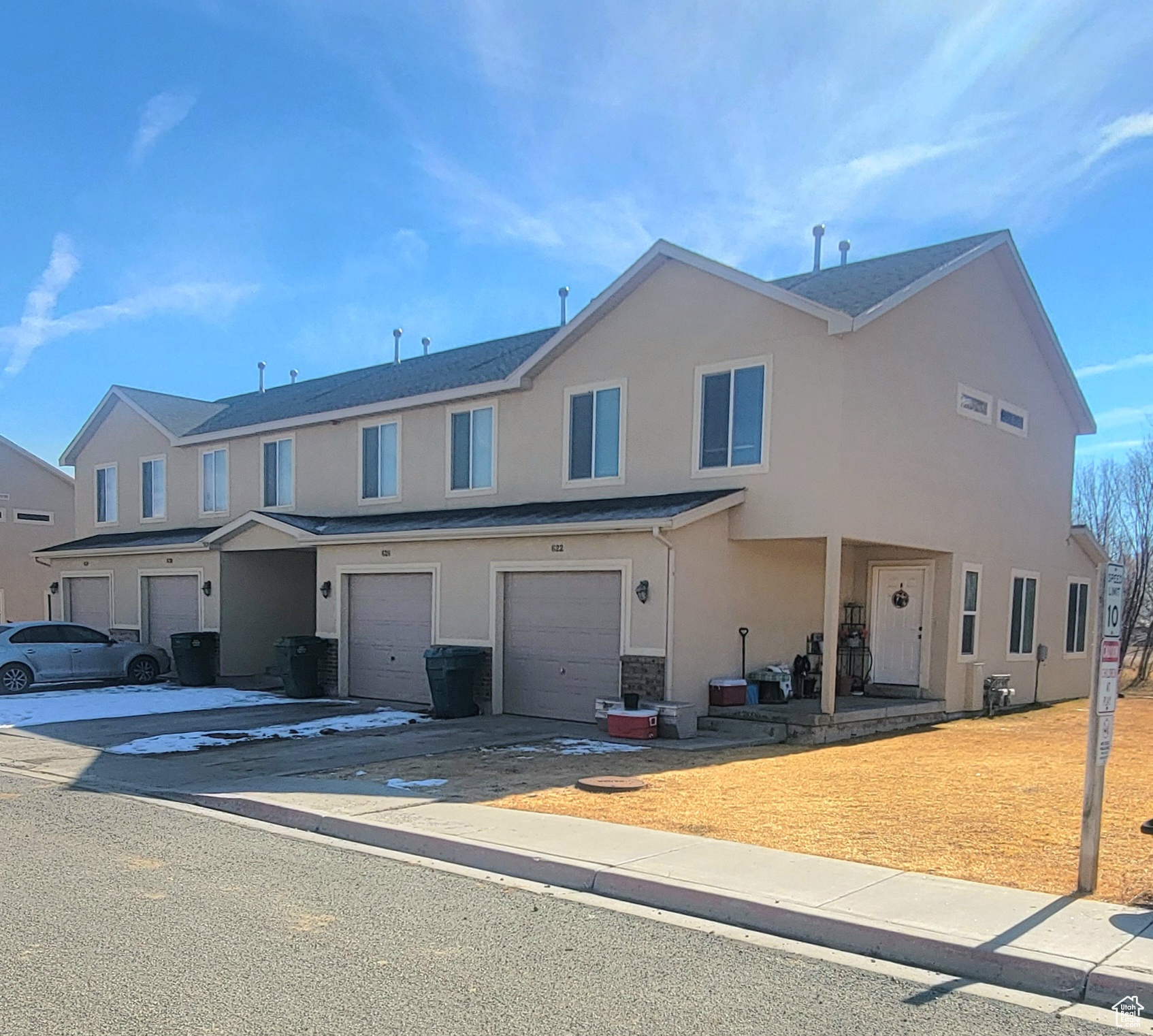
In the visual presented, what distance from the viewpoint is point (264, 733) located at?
536 inches

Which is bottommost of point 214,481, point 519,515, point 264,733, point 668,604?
point 264,733

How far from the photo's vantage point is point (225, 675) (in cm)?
2089

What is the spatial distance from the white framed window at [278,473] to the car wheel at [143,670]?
4.07 metres

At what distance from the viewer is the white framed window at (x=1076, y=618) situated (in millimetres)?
20766

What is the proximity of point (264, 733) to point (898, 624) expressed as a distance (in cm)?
1025

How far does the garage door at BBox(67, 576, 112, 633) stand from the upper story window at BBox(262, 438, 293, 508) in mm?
5182

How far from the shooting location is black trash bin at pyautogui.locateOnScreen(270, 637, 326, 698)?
713 inches

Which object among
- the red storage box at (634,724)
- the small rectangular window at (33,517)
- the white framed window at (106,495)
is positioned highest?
the white framed window at (106,495)

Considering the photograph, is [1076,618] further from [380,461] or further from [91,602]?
[91,602]

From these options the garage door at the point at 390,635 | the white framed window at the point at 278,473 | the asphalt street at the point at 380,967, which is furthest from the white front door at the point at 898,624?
the white framed window at the point at 278,473

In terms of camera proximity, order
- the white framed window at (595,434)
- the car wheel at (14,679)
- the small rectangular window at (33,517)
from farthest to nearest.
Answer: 1. the small rectangular window at (33,517)
2. the car wheel at (14,679)
3. the white framed window at (595,434)

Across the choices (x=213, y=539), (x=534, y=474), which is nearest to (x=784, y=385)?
(x=534, y=474)

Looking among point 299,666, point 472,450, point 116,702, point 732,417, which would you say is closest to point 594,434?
point 732,417

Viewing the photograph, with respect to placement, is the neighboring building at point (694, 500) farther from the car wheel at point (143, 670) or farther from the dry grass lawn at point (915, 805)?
the dry grass lawn at point (915, 805)
